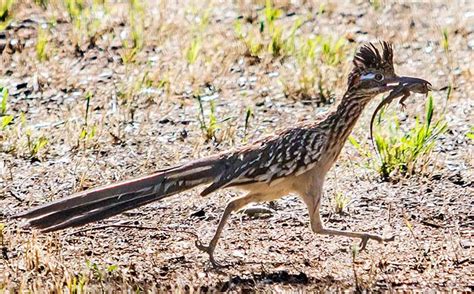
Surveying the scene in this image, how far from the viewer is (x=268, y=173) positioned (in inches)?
328

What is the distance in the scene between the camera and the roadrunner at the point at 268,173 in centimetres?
812

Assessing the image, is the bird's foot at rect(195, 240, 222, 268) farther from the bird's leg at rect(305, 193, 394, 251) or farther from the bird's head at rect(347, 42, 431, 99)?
the bird's head at rect(347, 42, 431, 99)

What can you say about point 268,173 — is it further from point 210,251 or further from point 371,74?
point 371,74

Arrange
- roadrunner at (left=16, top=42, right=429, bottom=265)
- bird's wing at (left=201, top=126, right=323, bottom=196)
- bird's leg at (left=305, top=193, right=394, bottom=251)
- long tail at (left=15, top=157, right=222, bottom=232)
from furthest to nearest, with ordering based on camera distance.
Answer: bird's leg at (left=305, top=193, right=394, bottom=251), bird's wing at (left=201, top=126, right=323, bottom=196), roadrunner at (left=16, top=42, right=429, bottom=265), long tail at (left=15, top=157, right=222, bottom=232)

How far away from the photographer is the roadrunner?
812cm

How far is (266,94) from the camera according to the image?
464 inches

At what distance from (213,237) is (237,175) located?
0.46m

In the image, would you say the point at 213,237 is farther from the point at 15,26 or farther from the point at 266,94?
the point at 15,26

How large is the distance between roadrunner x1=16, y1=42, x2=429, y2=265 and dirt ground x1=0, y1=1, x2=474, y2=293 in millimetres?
320

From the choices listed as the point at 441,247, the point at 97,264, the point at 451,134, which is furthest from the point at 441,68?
the point at 97,264

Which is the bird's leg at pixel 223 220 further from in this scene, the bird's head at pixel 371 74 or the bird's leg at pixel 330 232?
the bird's head at pixel 371 74

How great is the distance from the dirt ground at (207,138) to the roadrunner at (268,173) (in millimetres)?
320

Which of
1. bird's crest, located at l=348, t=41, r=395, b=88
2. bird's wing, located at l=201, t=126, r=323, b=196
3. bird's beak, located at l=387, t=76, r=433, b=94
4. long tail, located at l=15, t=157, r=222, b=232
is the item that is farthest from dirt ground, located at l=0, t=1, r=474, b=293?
bird's crest, located at l=348, t=41, r=395, b=88

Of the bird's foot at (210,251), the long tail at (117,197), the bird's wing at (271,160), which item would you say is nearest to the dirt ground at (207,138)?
the bird's foot at (210,251)
